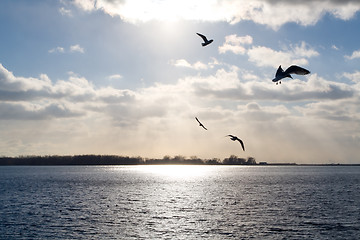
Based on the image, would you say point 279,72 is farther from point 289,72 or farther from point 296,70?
point 296,70

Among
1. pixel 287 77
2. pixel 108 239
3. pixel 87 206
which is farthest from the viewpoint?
pixel 87 206

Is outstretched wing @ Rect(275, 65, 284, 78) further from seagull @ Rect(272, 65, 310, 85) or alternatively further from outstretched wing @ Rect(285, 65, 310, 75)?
outstretched wing @ Rect(285, 65, 310, 75)

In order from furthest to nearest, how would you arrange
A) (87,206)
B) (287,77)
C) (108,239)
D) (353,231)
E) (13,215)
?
(87,206) < (13,215) < (353,231) < (108,239) < (287,77)

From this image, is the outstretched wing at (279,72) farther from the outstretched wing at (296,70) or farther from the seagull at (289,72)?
the outstretched wing at (296,70)

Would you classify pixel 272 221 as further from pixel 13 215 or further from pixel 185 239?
pixel 13 215

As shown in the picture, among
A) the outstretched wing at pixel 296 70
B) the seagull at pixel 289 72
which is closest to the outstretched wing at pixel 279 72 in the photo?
the seagull at pixel 289 72

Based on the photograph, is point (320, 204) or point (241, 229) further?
point (320, 204)

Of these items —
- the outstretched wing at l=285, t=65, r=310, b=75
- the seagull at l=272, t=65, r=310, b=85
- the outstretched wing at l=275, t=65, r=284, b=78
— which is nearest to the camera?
the outstretched wing at l=285, t=65, r=310, b=75

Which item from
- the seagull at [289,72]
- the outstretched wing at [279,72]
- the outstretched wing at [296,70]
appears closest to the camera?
the outstretched wing at [296,70]

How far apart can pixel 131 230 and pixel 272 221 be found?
63.3 feet

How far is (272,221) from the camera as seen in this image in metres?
51.6

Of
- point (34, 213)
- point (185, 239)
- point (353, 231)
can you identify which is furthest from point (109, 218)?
point (353, 231)

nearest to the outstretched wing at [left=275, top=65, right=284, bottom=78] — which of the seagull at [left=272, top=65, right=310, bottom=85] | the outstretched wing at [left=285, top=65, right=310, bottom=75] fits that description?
the seagull at [left=272, top=65, right=310, bottom=85]

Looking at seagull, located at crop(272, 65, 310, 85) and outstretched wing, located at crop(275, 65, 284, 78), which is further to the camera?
outstretched wing, located at crop(275, 65, 284, 78)
